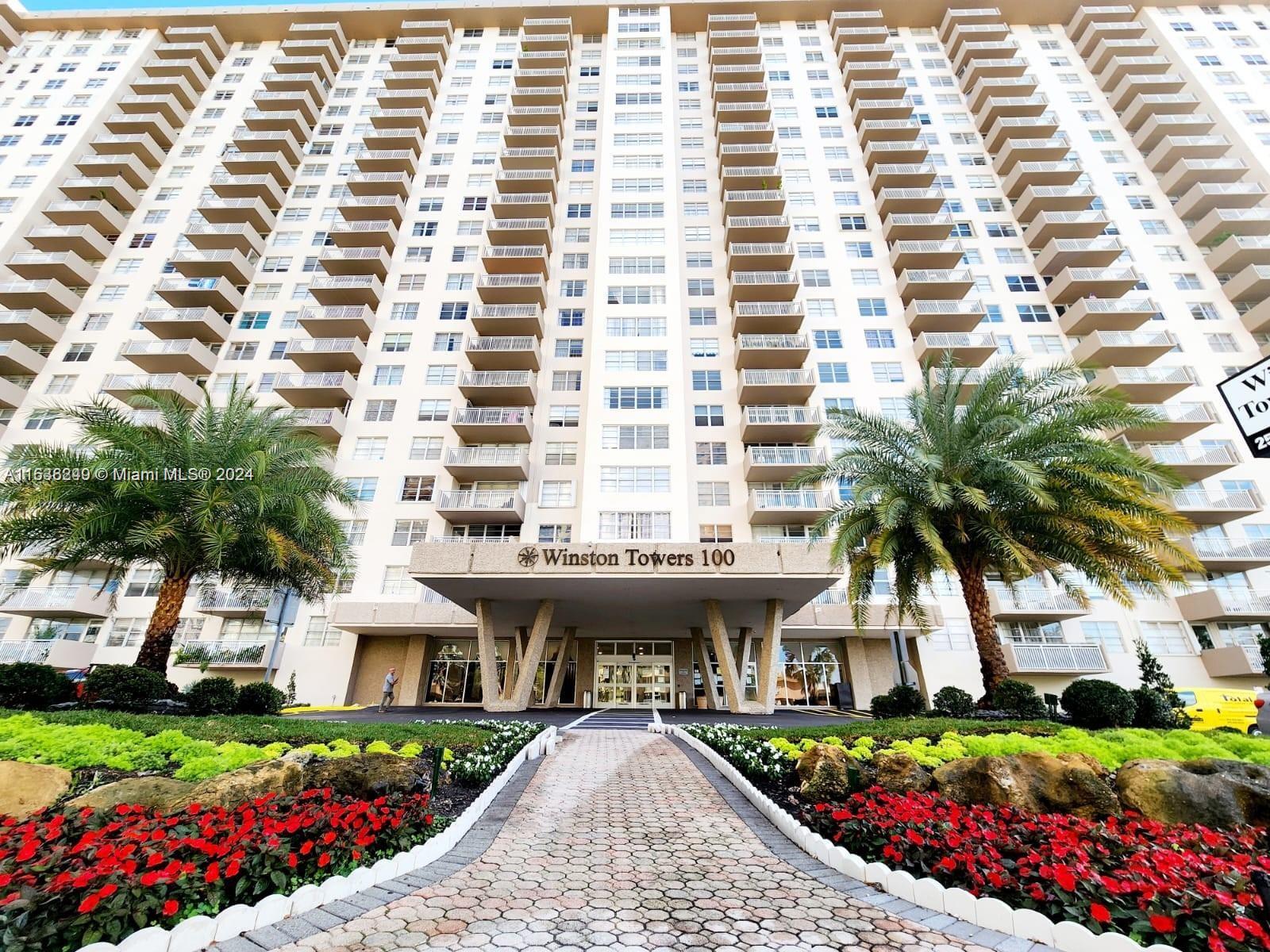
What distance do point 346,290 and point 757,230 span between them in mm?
27915

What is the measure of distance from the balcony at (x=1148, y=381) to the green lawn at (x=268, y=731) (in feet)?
130

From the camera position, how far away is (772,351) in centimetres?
3441

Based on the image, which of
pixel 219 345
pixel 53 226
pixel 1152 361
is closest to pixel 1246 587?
pixel 1152 361

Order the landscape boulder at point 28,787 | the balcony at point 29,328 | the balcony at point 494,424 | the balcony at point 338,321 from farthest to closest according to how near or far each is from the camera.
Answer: the balcony at point 338,321
the balcony at point 29,328
the balcony at point 494,424
the landscape boulder at point 28,787

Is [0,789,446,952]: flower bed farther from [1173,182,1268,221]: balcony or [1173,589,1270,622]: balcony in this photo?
[1173,182,1268,221]: balcony

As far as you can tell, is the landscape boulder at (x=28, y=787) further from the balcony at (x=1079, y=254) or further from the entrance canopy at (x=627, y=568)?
the balcony at (x=1079, y=254)

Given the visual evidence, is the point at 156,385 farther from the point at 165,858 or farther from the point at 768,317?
the point at 165,858

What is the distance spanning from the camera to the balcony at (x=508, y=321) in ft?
120

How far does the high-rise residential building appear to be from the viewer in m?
30.0

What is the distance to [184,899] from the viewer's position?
442 centimetres

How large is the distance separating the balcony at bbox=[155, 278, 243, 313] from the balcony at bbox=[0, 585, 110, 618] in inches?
767

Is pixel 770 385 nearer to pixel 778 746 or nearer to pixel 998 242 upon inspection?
pixel 998 242

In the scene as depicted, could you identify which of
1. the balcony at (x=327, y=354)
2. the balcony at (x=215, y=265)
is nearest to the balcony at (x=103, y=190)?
the balcony at (x=215, y=265)

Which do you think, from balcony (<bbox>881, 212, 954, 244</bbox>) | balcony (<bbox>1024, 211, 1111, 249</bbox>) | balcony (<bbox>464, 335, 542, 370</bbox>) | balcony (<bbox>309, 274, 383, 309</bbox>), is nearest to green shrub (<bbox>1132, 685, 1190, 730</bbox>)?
balcony (<bbox>464, 335, 542, 370</bbox>)
